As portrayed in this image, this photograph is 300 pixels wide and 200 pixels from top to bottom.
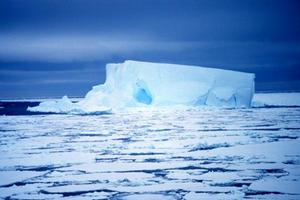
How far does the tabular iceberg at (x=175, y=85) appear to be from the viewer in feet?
75.3

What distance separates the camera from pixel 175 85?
2345 cm

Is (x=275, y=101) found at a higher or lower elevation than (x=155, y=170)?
higher

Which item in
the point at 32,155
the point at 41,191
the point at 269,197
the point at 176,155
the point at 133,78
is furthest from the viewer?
the point at 133,78

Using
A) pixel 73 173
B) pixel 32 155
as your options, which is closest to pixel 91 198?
pixel 73 173

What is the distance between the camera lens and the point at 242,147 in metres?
6.98

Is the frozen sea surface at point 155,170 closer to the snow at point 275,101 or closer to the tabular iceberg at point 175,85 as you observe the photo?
the tabular iceberg at point 175,85

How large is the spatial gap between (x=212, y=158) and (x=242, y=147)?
52.7 inches

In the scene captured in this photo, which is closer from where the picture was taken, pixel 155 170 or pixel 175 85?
pixel 155 170

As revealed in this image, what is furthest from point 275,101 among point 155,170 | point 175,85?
point 155,170

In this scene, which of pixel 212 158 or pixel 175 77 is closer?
pixel 212 158

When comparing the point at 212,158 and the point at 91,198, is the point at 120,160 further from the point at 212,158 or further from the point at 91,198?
the point at 91,198

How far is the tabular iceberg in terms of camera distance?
75.3 ft

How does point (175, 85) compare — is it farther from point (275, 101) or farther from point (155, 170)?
point (275, 101)

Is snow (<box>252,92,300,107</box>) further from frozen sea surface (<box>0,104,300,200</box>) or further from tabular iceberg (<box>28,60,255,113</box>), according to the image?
frozen sea surface (<box>0,104,300,200</box>)
